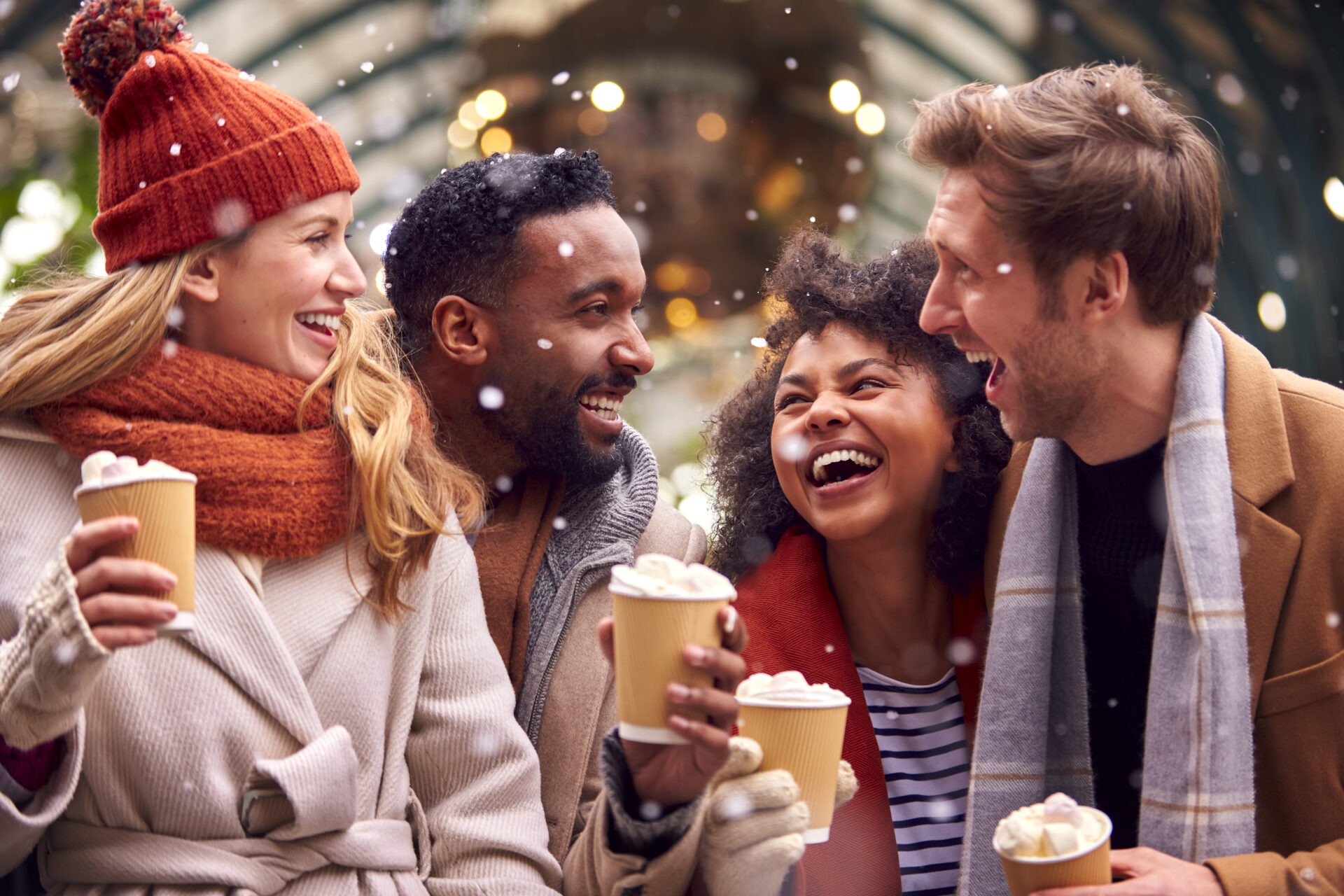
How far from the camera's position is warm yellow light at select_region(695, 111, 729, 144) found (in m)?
6.59

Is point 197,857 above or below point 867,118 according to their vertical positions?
below

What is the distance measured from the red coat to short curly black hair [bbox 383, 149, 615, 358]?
97 cm

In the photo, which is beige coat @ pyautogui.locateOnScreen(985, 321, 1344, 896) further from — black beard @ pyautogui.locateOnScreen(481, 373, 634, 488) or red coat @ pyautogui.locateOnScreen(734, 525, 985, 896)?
black beard @ pyautogui.locateOnScreen(481, 373, 634, 488)

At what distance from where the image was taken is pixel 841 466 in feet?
8.84

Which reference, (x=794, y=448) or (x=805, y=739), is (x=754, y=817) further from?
(x=794, y=448)

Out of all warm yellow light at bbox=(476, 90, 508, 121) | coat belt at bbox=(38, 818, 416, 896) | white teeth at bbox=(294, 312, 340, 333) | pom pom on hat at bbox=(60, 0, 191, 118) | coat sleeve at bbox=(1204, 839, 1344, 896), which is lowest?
coat belt at bbox=(38, 818, 416, 896)

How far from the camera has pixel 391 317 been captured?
287cm

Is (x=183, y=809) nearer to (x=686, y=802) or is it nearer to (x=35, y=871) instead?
(x=35, y=871)

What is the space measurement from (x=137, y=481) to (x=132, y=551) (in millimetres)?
98

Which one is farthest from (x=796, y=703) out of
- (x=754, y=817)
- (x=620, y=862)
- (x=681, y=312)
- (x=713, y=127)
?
Result: (x=681, y=312)

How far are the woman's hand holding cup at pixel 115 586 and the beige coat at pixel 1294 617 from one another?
174 centimetres

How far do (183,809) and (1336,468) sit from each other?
2.15 metres

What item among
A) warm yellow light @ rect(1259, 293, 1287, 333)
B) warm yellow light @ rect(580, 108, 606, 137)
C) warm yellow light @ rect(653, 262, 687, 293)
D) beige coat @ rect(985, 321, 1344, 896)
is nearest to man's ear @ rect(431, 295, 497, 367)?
beige coat @ rect(985, 321, 1344, 896)

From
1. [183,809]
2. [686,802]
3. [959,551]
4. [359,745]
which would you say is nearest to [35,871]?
[183,809]
